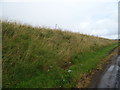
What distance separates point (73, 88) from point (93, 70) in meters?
2.15

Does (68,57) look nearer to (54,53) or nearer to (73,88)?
(54,53)

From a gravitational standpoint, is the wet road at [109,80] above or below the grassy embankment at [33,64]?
below

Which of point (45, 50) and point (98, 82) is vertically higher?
point (45, 50)

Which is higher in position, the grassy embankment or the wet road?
the grassy embankment

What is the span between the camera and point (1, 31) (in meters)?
5.79

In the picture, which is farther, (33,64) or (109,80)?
(33,64)

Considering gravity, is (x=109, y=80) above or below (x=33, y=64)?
below

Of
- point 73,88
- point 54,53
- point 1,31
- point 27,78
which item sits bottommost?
point 73,88

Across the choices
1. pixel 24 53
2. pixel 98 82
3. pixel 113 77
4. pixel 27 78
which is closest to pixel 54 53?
pixel 24 53

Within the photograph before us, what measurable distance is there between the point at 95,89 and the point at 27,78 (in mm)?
2741

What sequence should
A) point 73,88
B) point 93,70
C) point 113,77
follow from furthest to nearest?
1. point 93,70
2. point 113,77
3. point 73,88

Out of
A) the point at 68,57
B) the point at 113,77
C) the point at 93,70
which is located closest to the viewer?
the point at 113,77

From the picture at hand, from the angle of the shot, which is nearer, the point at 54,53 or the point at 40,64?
the point at 40,64

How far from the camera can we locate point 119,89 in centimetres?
375
